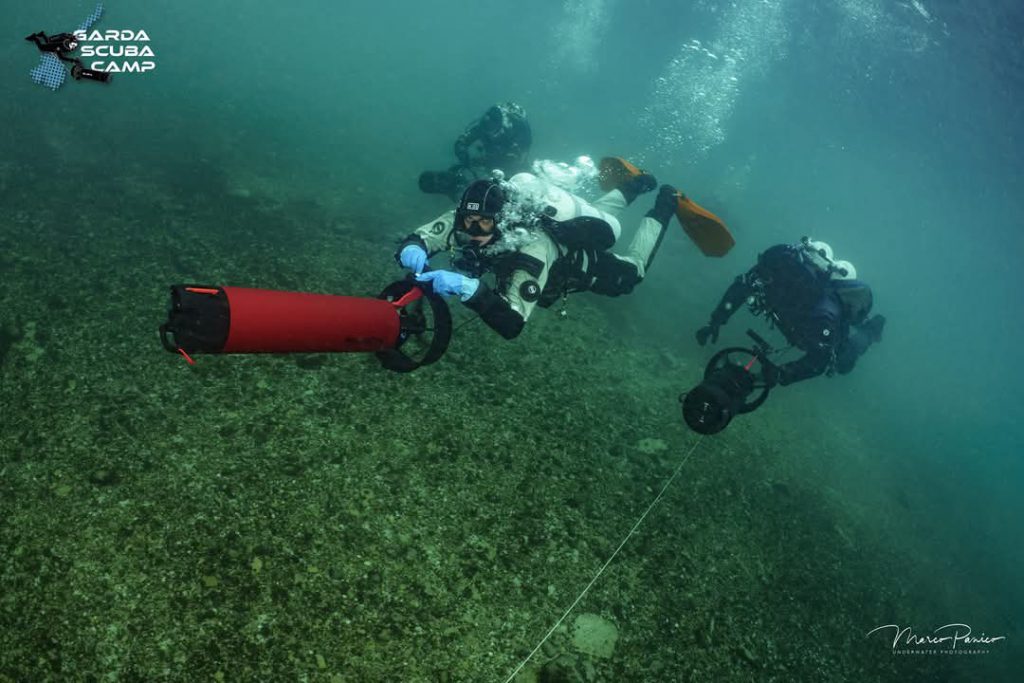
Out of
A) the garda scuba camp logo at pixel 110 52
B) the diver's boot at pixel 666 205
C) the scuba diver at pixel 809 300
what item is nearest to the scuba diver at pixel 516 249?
the diver's boot at pixel 666 205

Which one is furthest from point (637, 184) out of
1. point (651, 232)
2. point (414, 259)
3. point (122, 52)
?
Answer: point (122, 52)

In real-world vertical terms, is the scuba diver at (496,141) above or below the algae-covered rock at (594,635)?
above

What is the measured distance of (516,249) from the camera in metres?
5.14

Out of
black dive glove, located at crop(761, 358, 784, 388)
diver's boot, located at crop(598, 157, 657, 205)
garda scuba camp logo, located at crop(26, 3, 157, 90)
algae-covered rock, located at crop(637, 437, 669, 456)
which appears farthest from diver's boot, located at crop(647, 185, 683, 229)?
garda scuba camp logo, located at crop(26, 3, 157, 90)

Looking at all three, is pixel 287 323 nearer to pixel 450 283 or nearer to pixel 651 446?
pixel 450 283

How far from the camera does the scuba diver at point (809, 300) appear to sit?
21.9ft

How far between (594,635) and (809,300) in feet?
19.9

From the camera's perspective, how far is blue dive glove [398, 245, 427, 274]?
5000 millimetres

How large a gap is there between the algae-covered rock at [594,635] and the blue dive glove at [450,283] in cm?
318

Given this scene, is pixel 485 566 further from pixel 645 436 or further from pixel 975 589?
pixel 975 589

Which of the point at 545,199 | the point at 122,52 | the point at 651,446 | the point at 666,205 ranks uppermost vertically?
the point at 545,199

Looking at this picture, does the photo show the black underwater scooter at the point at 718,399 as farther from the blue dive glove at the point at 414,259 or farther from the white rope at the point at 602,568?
the blue dive glove at the point at 414,259

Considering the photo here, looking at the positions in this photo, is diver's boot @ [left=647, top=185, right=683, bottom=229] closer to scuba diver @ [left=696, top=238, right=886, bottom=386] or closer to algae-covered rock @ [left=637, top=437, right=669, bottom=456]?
scuba diver @ [left=696, top=238, right=886, bottom=386]

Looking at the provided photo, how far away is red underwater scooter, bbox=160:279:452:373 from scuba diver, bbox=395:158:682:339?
67 centimetres
